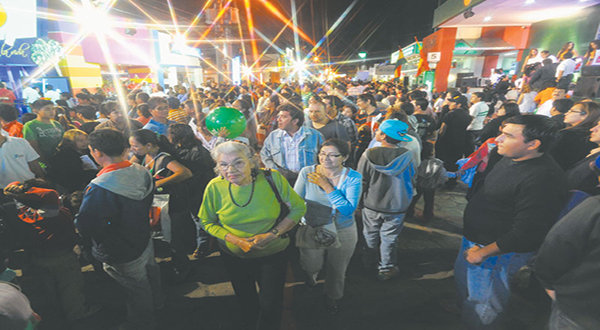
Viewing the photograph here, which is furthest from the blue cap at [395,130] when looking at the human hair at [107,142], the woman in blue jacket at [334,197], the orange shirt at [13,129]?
the orange shirt at [13,129]

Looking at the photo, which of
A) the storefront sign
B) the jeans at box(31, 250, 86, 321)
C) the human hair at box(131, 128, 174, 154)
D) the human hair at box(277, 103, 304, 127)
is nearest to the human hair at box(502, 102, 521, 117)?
the human hair at box(277, 103, 304, 127)

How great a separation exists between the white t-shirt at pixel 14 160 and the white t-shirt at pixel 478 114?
26.5 feet

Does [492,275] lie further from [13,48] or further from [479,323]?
[13,48]

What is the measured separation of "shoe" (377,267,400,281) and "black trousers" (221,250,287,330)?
159 cm

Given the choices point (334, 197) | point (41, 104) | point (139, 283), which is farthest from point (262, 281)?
point (41, 104)

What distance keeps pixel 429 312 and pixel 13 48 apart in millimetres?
16601

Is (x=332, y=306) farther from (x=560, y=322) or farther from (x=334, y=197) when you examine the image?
(x=560, y=322)

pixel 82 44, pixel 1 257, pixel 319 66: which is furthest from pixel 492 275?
pixel 319 66

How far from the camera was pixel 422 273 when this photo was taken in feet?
11.6

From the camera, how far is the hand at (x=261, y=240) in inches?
81.7

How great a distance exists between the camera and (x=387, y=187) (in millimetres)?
3074

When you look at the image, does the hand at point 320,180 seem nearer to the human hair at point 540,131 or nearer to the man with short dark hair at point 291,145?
the man with short dark hair at point 291,145

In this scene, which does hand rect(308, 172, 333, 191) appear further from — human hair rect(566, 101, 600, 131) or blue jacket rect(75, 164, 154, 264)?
human hair rect(566, 101, 600, 131)

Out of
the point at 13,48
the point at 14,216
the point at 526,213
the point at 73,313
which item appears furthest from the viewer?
the point at 13,48
